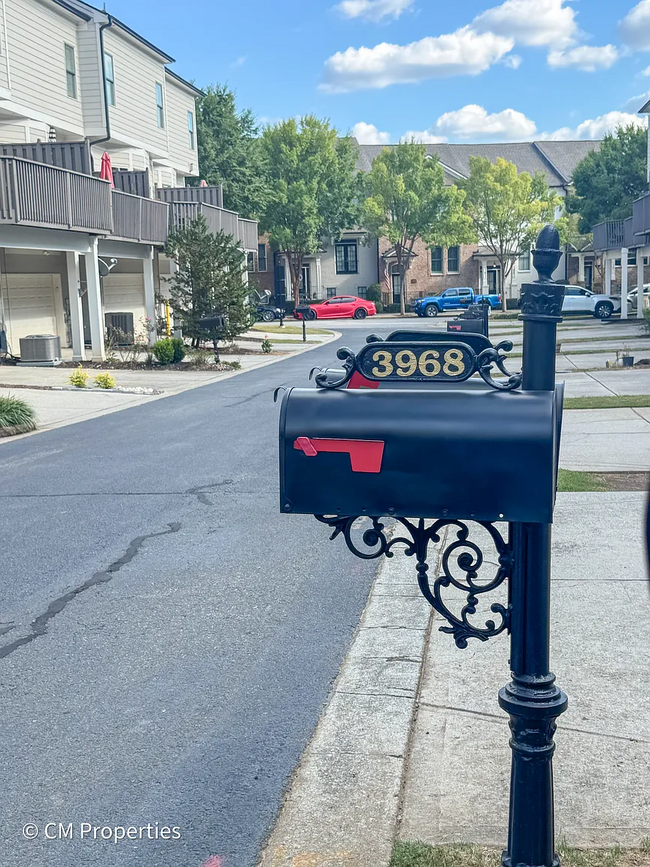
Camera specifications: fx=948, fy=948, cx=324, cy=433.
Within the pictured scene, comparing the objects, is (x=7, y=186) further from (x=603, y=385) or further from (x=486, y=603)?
(x=486, y=603)

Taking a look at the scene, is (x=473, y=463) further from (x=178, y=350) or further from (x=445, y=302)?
(x=445, y=302)

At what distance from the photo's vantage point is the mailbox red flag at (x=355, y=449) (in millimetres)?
2518

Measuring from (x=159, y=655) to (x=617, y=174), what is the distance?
190ft

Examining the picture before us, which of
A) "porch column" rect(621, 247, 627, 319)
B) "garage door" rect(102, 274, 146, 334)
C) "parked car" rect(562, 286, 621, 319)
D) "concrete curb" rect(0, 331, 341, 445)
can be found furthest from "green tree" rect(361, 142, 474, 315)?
"concrete curb" rect(0, 331, 341, 445)

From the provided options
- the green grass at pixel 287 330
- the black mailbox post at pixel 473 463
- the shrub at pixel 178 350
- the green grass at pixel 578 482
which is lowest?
the green grass at pixel 287 330

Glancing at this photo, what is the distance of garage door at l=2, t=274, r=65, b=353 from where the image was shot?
25.7 meters

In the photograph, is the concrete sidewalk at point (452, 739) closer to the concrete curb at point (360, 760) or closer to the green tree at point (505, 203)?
the concrete curb at point (360, 760)

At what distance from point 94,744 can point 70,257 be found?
70.9ft

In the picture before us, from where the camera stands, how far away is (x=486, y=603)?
19.5 feet

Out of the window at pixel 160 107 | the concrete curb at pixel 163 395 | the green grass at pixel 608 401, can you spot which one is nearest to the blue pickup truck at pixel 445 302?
→ the concrete curb at pixel 163 395

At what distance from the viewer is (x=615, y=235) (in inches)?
1629

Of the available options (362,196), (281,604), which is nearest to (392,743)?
(281,604)

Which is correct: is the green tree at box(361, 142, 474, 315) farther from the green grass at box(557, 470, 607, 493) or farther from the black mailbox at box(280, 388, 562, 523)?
the black mailbox at box(280, 388, 562, 523)

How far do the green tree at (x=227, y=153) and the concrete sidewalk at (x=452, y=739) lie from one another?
161ft
